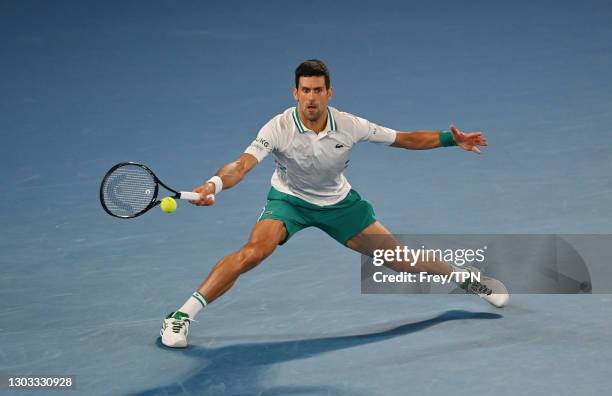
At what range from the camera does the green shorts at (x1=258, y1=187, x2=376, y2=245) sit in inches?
313

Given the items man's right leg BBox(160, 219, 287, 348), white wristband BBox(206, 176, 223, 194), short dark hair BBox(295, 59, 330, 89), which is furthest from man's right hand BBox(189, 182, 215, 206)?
short dark hair BBox(295, 59, 330, 89)

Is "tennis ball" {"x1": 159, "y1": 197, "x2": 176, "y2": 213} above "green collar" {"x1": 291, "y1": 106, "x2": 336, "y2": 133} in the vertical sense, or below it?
below

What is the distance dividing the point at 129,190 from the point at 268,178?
378 cm

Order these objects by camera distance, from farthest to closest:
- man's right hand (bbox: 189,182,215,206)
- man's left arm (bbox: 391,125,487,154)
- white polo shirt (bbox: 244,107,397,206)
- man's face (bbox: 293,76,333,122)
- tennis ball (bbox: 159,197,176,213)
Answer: man's left arm (bbox: 391,125,487,154)
white polo shirt (bbox: 244,107,397,206)
man's face (bbox: 293,76,333,122)
man's right hand (bbox: 189,182,215,206)
tennis ball (bbox: 159,197,176,213)

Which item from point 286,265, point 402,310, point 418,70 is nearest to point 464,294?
point 402,310

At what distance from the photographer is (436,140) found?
26.3 feet

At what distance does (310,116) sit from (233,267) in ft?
3.80

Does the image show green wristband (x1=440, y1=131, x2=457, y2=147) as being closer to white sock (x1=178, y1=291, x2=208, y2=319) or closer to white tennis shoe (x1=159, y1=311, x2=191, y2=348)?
white sock (x1=178, y1=291, x2=208, y2=319)

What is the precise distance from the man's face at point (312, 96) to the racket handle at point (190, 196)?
1.17 meters

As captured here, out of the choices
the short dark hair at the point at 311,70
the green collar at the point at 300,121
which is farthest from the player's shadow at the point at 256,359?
the short dark hair at the point at 311,70
